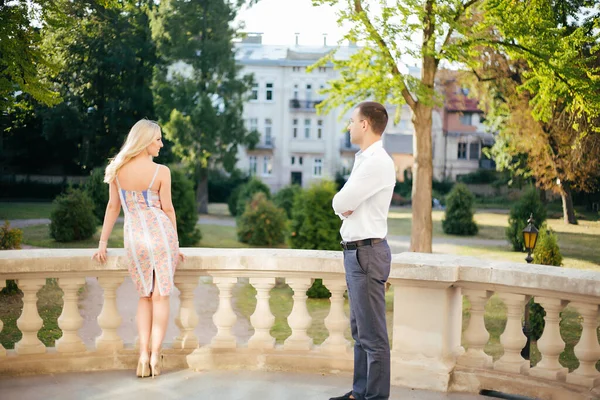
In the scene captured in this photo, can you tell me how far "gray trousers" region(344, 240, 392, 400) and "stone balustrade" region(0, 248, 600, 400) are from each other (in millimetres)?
586

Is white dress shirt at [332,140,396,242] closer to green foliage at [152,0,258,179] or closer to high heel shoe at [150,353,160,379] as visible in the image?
high heel shoe at [150,353,160,379]

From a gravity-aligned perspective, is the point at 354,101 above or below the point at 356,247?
above

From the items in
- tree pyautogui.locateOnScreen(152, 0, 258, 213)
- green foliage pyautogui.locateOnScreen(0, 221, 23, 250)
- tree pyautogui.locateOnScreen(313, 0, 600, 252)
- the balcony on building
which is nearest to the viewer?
green foliage pyautogui.locateOnScreen(0, 221, 23, 250)

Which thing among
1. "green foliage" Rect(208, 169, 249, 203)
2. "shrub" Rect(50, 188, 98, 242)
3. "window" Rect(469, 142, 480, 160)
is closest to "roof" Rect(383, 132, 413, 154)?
"window" Rect(469, 142, 480, 160)

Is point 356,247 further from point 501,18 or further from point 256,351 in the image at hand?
point 501,18

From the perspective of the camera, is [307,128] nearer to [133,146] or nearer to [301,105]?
[301,105]

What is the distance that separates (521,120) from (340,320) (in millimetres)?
14016

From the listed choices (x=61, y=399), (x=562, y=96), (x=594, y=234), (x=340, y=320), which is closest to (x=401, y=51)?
(x=562, y=96)

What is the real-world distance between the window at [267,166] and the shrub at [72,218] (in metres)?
33.0

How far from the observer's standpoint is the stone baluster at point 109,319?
4.70 metres

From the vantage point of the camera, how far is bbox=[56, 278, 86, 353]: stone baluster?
465 cm

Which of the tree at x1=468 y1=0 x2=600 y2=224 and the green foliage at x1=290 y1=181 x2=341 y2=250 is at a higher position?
the tree at x1=468 y1=0 x2=600 y2=224

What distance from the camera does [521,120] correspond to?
57.1 feet

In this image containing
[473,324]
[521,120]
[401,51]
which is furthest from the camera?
[521,120]
